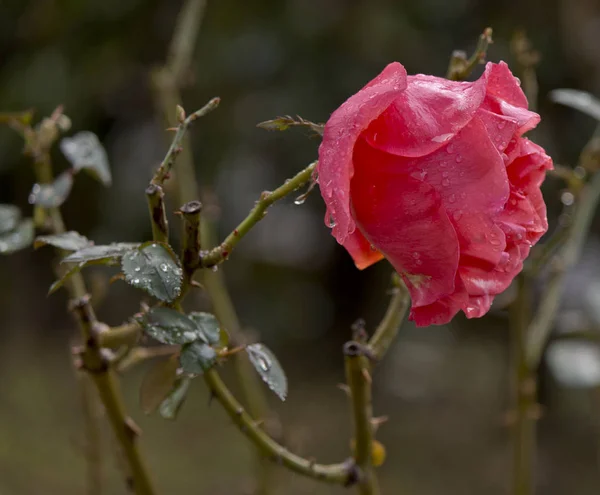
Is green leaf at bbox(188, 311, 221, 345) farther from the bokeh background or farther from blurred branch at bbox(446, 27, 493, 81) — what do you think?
the bokeh background

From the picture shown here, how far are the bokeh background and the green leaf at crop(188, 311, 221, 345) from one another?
46.0 inches

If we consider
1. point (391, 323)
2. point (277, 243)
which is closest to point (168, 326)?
point (391, 323)

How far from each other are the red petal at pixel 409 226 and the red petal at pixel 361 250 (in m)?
0.02

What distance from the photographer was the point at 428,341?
2.52 m

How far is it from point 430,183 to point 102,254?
0.15 m

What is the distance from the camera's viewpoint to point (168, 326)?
0.32 m

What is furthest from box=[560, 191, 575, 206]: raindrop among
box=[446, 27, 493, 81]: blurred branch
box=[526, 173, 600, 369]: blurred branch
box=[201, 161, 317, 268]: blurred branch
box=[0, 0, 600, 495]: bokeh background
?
box=[0, 0, 600, 495]: bokeh background

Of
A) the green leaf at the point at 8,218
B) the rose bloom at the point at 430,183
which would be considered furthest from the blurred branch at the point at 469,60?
the green leaf at the point at 8,218

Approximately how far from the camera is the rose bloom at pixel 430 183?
287 millimetres

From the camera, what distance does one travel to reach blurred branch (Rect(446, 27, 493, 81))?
14.5 inches

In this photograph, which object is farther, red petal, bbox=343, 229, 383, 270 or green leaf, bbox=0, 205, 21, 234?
green leaf, bbox=0, 205, 21, 234

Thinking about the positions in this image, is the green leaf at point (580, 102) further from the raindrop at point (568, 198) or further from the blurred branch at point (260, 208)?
the blurred branch at point (260, 208)

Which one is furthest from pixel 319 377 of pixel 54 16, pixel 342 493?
pixel 54 16

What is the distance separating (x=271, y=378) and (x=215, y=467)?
132cm
